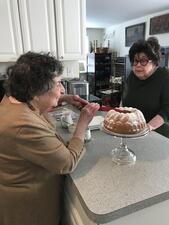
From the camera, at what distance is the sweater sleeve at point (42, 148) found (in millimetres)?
699

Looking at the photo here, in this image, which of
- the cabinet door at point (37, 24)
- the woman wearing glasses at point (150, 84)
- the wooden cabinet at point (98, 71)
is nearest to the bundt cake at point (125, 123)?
the woman wearing glasses at point (150, 84)

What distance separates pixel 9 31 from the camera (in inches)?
78.8

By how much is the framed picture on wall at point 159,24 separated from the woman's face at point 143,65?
12.0 ft

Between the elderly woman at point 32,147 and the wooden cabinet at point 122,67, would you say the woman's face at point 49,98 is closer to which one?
the elderly woman at point 32,147

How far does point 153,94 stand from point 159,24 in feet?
12.9

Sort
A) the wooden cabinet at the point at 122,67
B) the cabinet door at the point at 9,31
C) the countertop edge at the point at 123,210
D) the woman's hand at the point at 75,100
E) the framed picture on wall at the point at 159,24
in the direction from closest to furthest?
the countertop edge at the point at 123,210
the woman's hand at the point at 75,100
the cabinet door at the point at 9,31
the framed picture on wall at the point at 159,24
the wooden cabinet at the point at 122,67

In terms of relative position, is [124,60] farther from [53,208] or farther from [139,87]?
[53,208]

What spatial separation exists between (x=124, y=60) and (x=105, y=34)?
8.16 ft

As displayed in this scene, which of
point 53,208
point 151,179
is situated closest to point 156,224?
point 151,179

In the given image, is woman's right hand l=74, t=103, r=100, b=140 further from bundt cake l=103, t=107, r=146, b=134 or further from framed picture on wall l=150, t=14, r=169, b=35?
framed picture on wall l=150, t=14, r=169, b=35

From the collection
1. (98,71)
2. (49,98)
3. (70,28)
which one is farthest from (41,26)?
(98,71)

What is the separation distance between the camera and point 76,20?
222 cm

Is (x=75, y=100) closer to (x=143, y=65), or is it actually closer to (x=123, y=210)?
(x=143, y=65)

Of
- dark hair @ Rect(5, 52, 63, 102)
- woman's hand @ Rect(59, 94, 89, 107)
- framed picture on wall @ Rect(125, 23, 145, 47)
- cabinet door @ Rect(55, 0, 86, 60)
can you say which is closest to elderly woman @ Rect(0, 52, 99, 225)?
dark hair @ Rect(5, 52, 63, 102)
